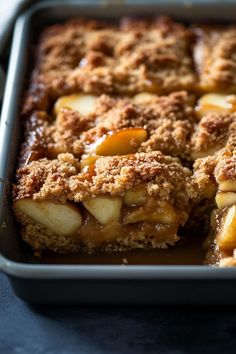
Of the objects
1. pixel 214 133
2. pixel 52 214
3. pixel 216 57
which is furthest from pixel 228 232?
pixel 216 57

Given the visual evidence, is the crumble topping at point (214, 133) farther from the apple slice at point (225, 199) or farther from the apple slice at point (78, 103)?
the apple slice at point (78, 103)

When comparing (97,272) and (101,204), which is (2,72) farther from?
(97,272)

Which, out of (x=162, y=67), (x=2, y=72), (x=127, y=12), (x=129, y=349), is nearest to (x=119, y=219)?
(x=129, y=349)

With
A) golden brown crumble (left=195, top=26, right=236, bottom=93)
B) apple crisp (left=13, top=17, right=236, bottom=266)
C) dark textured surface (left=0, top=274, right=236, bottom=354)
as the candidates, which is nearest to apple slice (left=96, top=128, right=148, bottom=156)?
apple crisp (left=13, top=17, right=236, bottom=266)

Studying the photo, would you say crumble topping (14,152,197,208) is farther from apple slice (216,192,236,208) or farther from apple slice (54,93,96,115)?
apple slice (54,93,96,115)

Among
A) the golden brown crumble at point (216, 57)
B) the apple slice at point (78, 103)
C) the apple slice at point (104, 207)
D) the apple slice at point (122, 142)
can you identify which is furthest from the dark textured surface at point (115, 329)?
the golden brown crumble at point (216, 57)
